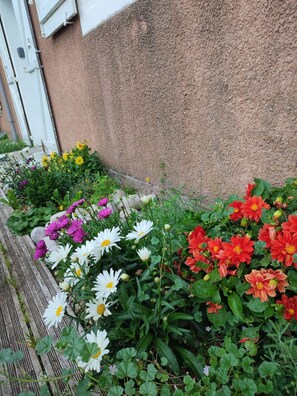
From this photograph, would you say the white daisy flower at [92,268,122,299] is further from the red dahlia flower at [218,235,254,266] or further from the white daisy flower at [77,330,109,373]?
the red dahlia flower at [218,235,254,266]

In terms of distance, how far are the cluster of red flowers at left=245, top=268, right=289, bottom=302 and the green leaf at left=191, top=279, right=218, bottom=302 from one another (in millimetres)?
159

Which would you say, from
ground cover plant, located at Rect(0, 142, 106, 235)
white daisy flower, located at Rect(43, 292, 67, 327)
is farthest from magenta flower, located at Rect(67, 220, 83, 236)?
ground cover plant, located at Rect(0, 142, 106, 235)

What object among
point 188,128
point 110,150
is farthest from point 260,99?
point 110,150

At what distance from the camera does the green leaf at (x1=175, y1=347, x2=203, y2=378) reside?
1105 mm

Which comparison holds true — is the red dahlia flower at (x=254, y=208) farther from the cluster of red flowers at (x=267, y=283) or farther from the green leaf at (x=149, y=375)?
the green leaf at (x=149, y=375)

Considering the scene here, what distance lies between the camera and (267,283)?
107cm

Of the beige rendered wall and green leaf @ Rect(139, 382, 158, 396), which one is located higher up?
the beige rendered wall

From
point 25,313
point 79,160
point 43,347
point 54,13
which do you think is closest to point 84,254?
point 43,347

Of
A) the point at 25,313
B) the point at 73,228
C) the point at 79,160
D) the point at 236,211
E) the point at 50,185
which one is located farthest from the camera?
the point at 79,160

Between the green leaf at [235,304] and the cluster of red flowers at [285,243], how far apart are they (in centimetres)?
22

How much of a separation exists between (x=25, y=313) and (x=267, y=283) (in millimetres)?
1499

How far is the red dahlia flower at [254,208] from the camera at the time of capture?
49.7 inches

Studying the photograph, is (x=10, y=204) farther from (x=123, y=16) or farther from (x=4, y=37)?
(x=4, y=37)

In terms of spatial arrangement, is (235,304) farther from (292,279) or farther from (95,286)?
(95,286)
